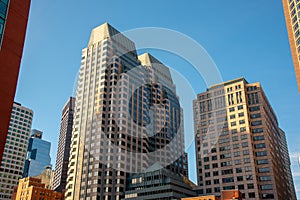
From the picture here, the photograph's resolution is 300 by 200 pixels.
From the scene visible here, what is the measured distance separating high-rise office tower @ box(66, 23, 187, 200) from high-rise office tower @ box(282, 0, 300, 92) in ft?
261

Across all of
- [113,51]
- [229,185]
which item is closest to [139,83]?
[113,51]

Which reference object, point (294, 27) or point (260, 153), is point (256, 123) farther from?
point (294, 27)

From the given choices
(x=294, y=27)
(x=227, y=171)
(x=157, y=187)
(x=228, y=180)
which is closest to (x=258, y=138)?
(x=227, y=171)

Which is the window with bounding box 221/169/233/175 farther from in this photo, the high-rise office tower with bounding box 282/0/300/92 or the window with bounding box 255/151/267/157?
the high-rise office tower with bounding box 282/0/300/92

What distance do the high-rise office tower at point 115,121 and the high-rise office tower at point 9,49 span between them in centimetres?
9254

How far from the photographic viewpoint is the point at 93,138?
466ft

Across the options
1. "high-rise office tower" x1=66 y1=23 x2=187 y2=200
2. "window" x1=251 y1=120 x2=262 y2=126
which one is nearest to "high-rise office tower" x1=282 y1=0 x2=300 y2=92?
"window" x1=251 y1=120 x2=262 y2=126

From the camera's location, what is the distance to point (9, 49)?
47594 millimetres

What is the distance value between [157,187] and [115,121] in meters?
36.6

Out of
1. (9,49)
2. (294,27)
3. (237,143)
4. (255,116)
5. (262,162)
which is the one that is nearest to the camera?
(9,49)

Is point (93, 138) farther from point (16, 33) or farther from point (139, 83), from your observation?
point (16, 33)

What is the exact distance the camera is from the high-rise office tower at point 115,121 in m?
137

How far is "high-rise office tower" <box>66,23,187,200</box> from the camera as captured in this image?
13712cm

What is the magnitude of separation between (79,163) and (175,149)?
65.9m
